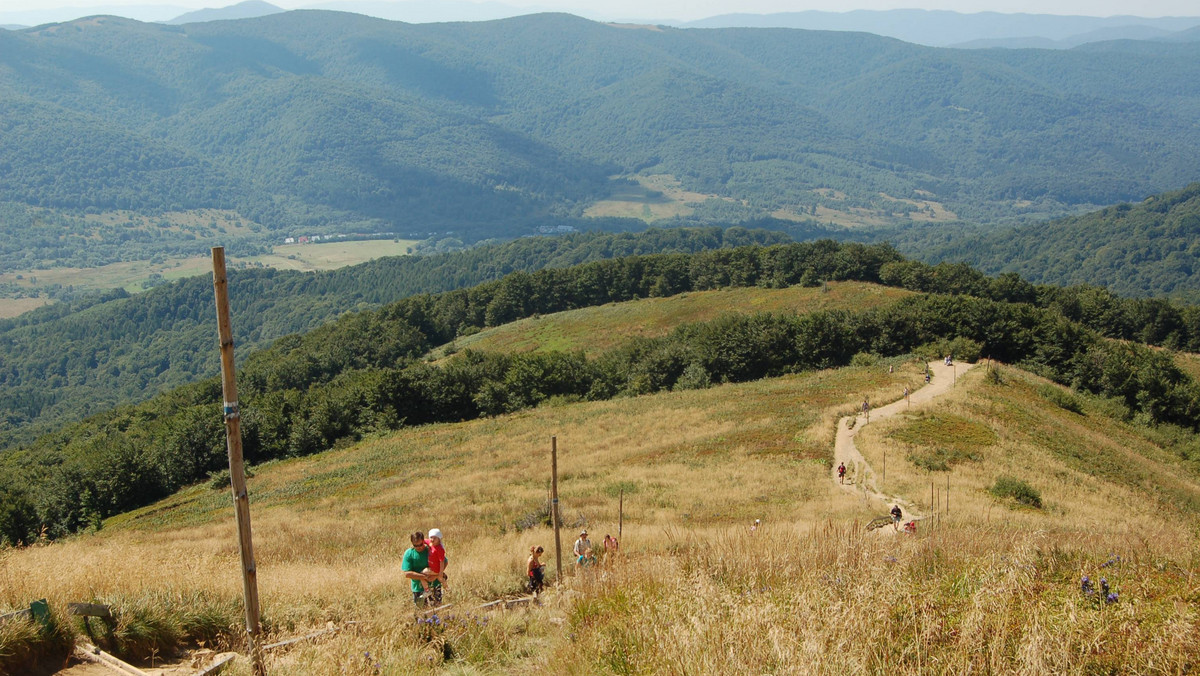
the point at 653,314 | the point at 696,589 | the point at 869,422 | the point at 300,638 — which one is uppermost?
the point at 696,589

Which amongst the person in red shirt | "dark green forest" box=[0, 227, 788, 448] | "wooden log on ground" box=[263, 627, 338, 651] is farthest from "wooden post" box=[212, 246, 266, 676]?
"dark green forest" box=[0, 227, 788, 448]

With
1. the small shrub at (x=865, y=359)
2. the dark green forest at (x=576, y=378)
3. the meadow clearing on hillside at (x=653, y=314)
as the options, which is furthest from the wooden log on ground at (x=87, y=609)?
the meadow clearing on hillside at (x=653, y=314)

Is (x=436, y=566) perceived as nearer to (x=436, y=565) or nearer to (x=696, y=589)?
(x=436, y=565)

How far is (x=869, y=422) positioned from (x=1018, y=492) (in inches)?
496

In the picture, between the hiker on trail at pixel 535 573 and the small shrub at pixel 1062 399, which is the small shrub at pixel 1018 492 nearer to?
the hiker on trail at pixel 535 573

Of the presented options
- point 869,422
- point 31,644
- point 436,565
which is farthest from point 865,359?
point 31,644

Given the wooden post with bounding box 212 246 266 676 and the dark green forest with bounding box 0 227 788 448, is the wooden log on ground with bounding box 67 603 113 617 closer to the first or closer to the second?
the wooden post with bounding box 212 246 266 676

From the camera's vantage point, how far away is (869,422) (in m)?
39.2

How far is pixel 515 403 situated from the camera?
216ft

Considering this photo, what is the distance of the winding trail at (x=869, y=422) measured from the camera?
2758 cm

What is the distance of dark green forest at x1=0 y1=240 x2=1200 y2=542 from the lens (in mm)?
52250

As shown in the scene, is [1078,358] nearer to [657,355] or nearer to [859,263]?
[657,355]

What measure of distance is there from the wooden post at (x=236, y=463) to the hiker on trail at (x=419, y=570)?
2.60 meters

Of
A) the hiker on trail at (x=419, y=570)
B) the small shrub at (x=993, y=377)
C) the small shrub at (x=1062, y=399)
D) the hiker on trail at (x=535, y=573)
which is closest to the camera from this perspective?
the hiker on trail at (x=419, y=570)
